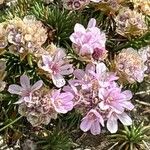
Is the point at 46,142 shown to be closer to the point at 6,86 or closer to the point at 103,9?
the point at 6,86

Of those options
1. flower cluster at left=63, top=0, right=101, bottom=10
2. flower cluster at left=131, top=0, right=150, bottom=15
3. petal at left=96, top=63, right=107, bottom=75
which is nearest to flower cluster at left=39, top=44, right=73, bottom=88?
petal at left=96, top=63, right=107, bottom=75

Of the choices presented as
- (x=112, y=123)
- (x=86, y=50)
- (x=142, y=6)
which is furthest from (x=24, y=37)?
(x=142, y=6)

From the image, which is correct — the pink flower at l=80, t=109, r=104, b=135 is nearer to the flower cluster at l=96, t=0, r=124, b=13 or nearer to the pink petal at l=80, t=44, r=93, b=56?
the pink petal at l=80, t=44, r=93, b=56

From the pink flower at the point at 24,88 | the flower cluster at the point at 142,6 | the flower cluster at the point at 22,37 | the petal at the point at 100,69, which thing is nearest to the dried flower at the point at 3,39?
the flower cluster at the point at 22,37

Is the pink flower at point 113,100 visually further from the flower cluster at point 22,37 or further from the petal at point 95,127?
the flower cluster at point 22,37

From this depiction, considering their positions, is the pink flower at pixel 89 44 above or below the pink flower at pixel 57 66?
above

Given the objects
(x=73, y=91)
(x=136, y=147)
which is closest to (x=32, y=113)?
(x=73, y=91)
